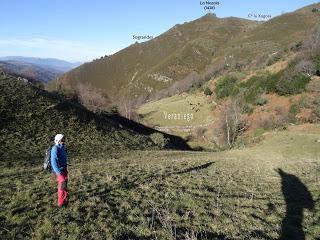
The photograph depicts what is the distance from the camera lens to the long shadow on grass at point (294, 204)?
1385 cm

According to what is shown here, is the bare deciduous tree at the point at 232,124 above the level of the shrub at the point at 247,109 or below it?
below

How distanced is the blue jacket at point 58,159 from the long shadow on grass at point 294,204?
8.26m

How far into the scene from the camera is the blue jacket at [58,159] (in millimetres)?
14141

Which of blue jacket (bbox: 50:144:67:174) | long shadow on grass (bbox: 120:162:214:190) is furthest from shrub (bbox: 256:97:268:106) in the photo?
blue jacket (bbox: 50:144:67:174)

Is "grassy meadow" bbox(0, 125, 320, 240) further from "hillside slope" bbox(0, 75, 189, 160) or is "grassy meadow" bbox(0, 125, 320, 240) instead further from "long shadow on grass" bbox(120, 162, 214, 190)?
"hillside slope" bbox(0, 75, 189, 160)

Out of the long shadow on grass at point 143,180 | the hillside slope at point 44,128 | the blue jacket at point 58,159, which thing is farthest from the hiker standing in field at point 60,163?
the hillside slope at point 44,128

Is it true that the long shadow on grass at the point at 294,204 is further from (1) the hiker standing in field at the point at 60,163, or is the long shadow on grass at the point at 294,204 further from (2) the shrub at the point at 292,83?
(2) the shrub at the point at 292,83

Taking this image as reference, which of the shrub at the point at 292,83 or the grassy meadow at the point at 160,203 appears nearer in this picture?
the grassy meadow at the point at 160,203

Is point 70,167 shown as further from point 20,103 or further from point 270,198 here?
point 20,103

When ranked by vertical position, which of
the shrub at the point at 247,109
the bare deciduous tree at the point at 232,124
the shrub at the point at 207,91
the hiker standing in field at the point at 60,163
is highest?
the hiker standing in field at the point at 60,163

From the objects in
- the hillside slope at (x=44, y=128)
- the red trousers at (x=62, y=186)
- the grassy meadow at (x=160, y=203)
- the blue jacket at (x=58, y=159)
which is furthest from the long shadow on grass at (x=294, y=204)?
the hillside slope at (x=44, y=128)

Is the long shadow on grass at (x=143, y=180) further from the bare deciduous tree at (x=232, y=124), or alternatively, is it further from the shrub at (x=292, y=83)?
the shrub at (x=292, y=83)

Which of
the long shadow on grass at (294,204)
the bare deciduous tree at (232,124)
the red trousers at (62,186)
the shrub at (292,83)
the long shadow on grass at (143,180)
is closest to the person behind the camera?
the long shadow on grass at (294,204)

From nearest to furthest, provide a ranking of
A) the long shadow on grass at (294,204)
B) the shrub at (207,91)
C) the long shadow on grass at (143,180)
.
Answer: the long shadow on grass at (294,204) < the long shadow on grass at (143,180) < the shrub at (207,91)
